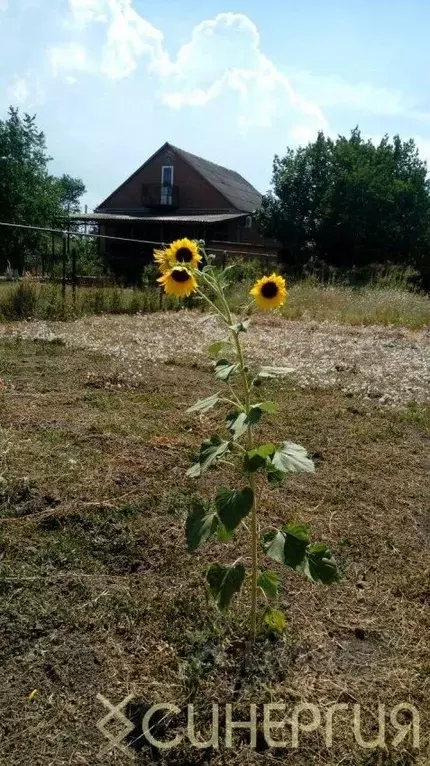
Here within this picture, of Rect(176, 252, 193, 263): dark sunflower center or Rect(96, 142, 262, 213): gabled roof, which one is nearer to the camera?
Rect(176, 252, 193, 263): dark sunflower center

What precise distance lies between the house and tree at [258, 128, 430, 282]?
9.28 feet

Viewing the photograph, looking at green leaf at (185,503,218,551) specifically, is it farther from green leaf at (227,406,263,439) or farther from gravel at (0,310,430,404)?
gravel at (0,310,430,404)

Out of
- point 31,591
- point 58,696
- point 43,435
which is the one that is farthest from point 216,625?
point 43,435

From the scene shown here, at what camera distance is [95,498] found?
2656mm

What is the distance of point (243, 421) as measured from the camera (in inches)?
59.5

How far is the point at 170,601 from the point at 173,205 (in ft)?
110

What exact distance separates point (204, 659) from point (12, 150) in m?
30.8

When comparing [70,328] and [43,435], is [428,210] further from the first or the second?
[43,435]

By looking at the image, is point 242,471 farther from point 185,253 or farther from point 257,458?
point 185,253

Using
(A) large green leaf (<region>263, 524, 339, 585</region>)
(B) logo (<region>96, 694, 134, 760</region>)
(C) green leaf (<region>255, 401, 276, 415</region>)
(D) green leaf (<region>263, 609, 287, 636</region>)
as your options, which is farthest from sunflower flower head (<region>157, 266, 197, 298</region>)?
(B) logo (<region>96, 694, 134, 760</region>)

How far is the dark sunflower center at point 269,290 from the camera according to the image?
1869mm

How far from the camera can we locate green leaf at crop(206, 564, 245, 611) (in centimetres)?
151

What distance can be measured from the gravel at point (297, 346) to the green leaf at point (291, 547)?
141 inches

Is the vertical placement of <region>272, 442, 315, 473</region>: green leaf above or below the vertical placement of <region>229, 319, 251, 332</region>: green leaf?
below
